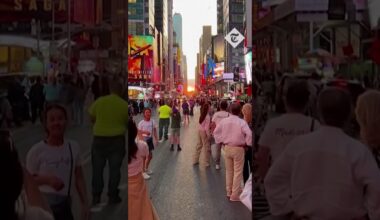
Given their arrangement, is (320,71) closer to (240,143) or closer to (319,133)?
(319,133)

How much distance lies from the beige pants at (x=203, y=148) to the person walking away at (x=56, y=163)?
417 inches

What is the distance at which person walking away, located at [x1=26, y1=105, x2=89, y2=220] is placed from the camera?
7.24 ft

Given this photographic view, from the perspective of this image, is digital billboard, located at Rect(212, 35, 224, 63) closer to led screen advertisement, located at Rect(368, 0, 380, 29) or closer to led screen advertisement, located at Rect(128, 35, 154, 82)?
led screen advertisement, located at Rect(128, 35, 154, 82)

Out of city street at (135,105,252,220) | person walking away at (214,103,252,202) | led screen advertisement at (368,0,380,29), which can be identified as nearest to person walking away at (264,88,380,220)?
led screen advertisement at (368,0,380,29)

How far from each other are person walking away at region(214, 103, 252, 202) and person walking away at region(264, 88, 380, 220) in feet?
20.1

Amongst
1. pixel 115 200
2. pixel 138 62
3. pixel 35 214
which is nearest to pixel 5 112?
pixel 35 214

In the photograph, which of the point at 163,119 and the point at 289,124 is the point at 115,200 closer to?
the point at 289,124

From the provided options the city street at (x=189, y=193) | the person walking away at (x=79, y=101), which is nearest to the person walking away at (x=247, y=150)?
the city street at (x=189, y=193)

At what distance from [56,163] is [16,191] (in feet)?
0.74

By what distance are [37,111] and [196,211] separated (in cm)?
556

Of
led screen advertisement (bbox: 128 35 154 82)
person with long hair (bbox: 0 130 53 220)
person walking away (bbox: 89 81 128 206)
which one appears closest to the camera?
person with long hair (bbox: 0 130 53 220)

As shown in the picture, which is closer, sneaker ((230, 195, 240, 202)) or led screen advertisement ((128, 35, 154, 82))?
sneaker ((230, 195, 240, 202))

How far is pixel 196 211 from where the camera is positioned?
297 inches

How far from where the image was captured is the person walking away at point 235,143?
855cm
